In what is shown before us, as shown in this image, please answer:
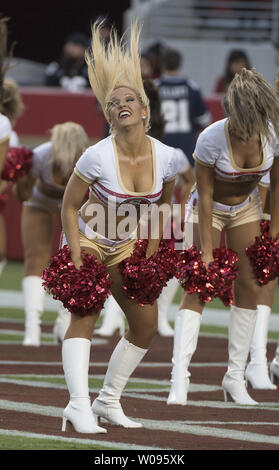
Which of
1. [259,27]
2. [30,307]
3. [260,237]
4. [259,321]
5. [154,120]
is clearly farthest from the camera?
[259,27]

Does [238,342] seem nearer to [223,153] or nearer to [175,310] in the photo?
[223,153]

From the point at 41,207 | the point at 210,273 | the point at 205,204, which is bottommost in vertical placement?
the point at 41,207

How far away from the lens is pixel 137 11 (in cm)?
2141

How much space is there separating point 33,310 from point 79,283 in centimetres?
406

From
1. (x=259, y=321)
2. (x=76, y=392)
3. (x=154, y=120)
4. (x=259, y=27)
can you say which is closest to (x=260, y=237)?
(x=259, y=321)

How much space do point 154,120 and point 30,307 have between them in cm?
178

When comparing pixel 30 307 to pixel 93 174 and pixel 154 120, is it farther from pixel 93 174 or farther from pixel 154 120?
pixel 93 174

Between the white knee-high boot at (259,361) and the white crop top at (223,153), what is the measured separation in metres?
1.47

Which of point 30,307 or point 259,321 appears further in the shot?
point 30,307

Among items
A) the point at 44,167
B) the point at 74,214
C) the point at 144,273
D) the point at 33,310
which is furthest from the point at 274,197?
the point at 33,310

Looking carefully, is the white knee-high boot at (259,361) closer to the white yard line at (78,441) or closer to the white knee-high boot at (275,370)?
the white knee-high boot at (275,370)

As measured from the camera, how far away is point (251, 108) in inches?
273

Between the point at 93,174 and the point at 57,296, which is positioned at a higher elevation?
the point at 93,174

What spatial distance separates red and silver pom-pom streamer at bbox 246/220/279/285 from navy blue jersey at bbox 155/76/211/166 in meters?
5.58
